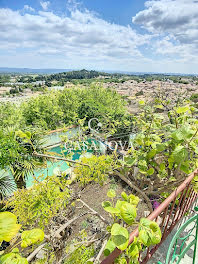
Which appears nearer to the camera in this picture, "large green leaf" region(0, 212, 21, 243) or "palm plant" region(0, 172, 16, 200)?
"large green leaf" region(0, 212, 21, 243)

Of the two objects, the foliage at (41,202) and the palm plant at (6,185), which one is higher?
the foliage at (41,202)

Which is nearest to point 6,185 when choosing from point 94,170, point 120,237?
Result: point 94,170

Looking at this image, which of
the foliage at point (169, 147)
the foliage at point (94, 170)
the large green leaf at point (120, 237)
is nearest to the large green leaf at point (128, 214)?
the large green leaf at point (120, 237)

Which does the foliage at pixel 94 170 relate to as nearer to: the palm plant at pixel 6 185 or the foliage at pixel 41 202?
the foliage at pixel 41 202

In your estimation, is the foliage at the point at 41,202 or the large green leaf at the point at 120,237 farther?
the foliage at the point at 41,202

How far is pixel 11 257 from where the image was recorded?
0.53 metres

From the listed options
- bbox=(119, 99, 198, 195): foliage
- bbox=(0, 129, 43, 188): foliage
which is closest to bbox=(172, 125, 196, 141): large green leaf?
bbox=(119, 99, 198, 195): foliage

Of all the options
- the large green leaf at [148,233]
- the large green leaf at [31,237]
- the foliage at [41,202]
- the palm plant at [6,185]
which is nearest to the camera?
the large green leaf at [31,237]

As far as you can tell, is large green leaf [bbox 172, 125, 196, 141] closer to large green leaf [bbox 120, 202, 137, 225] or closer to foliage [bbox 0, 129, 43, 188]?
large green leaf [bbox 120, 202, 137, 225]

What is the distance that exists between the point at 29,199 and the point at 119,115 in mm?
11018

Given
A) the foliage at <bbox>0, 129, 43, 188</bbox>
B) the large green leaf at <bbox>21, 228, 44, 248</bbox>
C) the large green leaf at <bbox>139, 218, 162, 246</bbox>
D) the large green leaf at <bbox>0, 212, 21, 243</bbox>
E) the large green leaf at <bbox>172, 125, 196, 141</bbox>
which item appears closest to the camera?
the large green leaf at <bbox>0, 212, 21, 243</bbox>

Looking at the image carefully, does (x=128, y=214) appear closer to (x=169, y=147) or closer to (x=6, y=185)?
(x=169, y=147)

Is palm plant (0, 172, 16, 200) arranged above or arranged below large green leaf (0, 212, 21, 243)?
below

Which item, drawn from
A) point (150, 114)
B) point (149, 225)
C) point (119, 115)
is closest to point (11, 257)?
point (149, 225)
